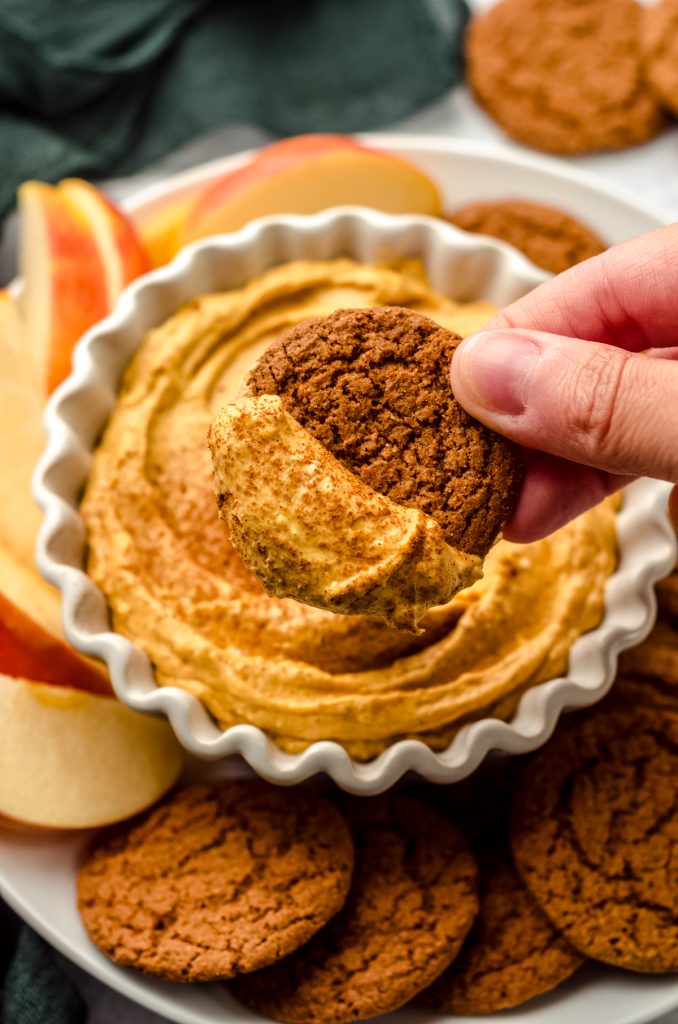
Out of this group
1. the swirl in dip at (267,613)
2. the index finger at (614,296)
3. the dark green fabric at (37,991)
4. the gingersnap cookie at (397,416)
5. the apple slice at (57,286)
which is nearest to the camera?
the gingersnap cookie at (397,416)

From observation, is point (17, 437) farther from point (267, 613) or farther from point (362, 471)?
point (362, 471)

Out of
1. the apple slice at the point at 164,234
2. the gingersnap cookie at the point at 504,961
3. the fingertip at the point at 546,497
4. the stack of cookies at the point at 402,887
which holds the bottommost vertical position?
the gingersnap cookie at the point at 504,961

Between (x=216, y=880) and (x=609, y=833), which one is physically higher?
(x=216, y=880)

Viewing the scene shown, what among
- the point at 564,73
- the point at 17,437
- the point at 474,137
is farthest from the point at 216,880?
the point at 564,73

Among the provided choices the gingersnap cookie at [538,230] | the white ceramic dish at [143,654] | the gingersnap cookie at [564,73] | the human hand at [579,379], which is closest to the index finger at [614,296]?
the human hand at [579,379]

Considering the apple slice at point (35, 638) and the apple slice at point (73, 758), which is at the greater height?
the apple slice at point (35, 638)

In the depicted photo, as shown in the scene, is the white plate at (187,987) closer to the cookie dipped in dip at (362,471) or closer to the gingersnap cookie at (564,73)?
the cookie dipped in dip at (362,471)

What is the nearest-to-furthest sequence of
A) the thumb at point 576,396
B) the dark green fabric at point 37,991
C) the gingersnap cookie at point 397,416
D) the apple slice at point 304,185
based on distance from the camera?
the thumb at point 576,396, the gingersnap cookie at point 397,416, the dark green fabric at point 37,991, the apple slice at point 304,185
